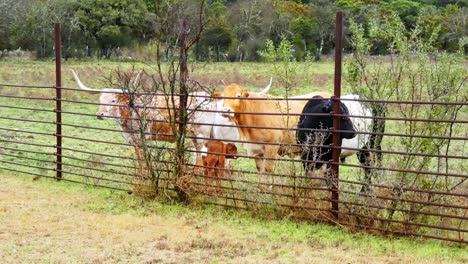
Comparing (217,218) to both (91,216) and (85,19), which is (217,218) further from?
(85,19)

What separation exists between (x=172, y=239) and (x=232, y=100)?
2542 millimetres

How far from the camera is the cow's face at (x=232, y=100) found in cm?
818

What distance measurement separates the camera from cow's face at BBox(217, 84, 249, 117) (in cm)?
818

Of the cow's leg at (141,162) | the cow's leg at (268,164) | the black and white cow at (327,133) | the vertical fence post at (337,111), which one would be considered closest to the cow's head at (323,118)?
the black and white cow at (327,133)

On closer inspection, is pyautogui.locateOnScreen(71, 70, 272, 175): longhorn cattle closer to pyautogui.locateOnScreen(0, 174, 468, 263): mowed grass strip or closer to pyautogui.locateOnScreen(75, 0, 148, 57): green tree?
pyautogui.locateOnScreen(0, 174, 468, 263): mowed grass strip

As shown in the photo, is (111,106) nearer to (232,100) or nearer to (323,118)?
(232,100)

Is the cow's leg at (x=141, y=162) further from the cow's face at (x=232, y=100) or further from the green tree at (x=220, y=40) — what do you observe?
the green tree at (x=220, y=40)

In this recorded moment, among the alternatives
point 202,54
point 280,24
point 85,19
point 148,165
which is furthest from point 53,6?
point 148,165

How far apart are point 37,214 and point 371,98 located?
3.92 meters

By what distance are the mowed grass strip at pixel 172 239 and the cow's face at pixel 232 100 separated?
1392mm

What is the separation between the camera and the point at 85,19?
44062 millimetres

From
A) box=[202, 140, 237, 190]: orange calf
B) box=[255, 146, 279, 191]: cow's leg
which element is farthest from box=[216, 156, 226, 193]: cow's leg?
box=[255, 146, 279, 191]: cow's leg

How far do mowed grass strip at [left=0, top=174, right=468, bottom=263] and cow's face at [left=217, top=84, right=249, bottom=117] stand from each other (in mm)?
1392

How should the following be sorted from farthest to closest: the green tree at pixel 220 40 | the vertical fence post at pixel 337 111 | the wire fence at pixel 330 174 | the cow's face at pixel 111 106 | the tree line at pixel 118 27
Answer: the green tree at pixel 220 40
the tree line at pixel 118 27
the cow's face at pixel 111 106
the vertical fence post at pixel 337 111
the wire fence at pixel 330 174
